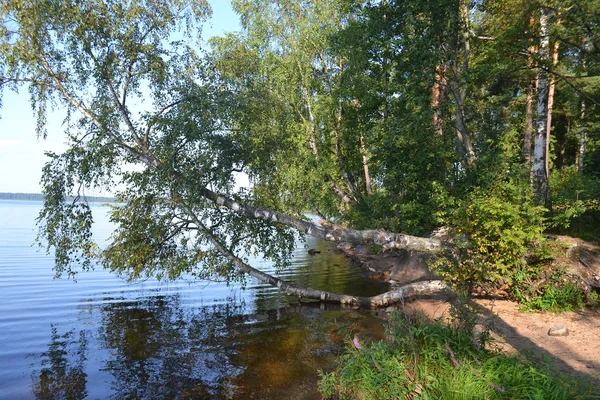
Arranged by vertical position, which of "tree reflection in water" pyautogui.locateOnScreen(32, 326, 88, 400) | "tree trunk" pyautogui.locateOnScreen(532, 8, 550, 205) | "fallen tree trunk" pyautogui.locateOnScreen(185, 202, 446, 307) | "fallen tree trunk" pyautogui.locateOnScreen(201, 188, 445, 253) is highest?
"tree trunk" pyautogui.locateOnScreen(532, 8, 550, 205)

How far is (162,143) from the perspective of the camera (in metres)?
12.4

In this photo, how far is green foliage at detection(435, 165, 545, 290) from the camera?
10.9 m

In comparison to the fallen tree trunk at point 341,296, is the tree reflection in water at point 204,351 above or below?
below

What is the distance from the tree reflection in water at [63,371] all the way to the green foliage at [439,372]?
571 centimetres

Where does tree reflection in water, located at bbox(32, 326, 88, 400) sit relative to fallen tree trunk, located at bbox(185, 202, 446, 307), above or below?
below

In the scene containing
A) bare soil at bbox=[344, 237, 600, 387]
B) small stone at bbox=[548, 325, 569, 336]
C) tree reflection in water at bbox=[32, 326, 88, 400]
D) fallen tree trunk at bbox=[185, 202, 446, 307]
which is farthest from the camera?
fallen tree trunk at bbox=[185, 202, 446, 307]

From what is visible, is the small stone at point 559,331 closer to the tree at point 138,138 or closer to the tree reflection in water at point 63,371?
the tree at point 138,138

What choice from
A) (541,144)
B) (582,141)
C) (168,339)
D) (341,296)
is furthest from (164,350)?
(582,141)

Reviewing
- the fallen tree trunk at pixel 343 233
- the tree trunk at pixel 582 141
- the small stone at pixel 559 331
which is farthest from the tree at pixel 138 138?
the tree trunk at pixel 582 141

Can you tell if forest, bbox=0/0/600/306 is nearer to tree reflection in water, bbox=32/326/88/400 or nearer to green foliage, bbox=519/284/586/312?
green foliage, bbox=519/284/586/312

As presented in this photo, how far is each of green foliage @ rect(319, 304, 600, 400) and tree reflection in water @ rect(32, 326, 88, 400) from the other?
225 inches

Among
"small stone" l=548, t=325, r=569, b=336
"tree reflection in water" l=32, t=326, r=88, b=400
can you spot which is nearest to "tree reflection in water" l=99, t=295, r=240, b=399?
"tree reflection in water" l=32, t=326, r=88, b=400

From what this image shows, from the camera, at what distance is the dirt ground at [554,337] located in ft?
23.1

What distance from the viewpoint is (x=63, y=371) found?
371 inches
